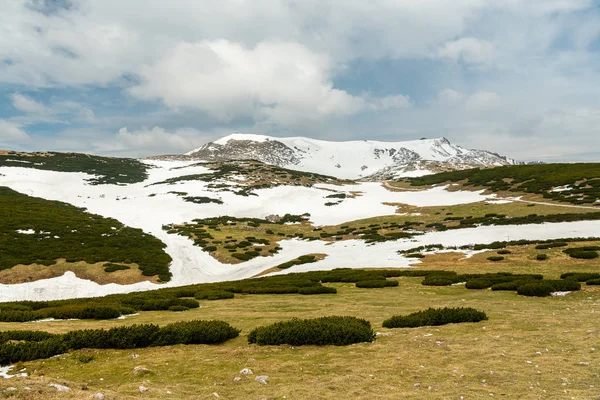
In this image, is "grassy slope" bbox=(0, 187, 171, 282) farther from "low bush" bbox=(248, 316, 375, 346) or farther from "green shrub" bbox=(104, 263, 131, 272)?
"low bush" bbox=(248, 316, 375, 346)

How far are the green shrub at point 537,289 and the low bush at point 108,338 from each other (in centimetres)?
1621

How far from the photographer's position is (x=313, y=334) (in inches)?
453

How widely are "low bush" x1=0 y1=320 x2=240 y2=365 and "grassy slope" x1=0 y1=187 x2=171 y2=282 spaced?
118ft

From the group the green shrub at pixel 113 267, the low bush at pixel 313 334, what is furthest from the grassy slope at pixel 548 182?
the green shrub at pixel 113 267

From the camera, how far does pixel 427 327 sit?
1332cm

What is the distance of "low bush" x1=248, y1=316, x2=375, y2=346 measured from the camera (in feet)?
37.6

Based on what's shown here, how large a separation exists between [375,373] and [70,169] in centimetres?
18047

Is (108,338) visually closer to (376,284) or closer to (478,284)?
(376,284)

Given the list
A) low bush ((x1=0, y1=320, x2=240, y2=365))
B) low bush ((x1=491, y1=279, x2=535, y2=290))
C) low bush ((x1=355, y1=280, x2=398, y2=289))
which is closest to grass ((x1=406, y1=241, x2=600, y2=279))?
low bush ((x1=491, y1=279, x2=535, y2=290))

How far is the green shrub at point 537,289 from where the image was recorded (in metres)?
18.8

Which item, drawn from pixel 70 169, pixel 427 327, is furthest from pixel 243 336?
pixel 70 169

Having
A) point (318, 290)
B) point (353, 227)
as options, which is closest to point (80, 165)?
point (353, 227)

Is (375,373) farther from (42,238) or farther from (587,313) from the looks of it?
(42,238)

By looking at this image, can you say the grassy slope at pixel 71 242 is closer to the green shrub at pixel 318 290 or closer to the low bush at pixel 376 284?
the green shrub at pixel 318 290
